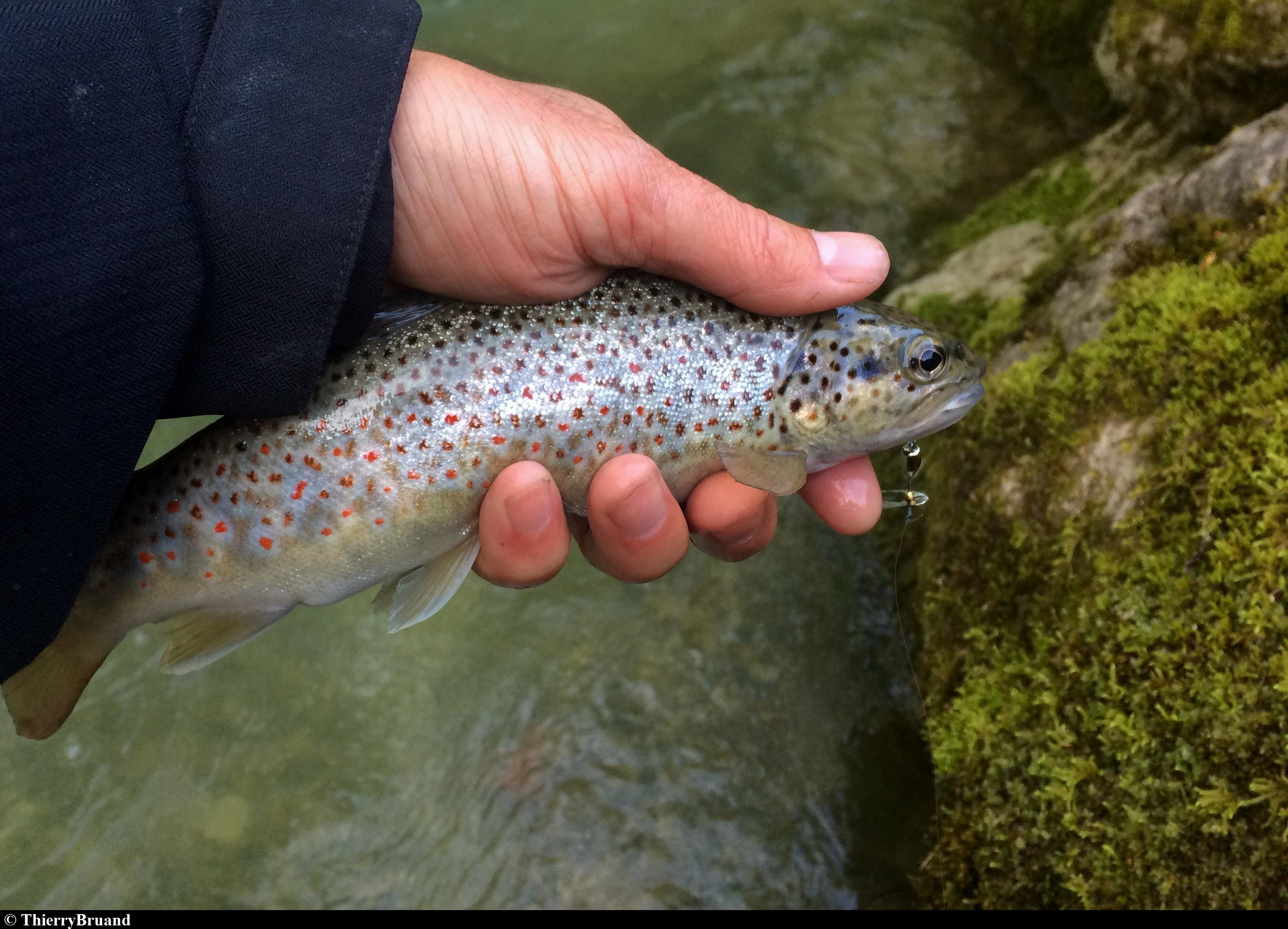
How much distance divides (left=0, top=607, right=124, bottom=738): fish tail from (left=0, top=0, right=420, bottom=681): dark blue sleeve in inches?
11.7

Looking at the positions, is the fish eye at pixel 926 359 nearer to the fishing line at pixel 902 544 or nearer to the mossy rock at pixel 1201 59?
the fishing line at pixel 902 544

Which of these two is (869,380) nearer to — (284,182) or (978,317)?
(284,182)

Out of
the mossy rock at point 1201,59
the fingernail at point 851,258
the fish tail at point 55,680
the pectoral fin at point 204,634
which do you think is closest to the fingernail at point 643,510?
the fingernail at point 851,258

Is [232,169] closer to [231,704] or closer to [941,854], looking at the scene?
[231,704]

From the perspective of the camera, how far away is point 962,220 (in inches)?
235

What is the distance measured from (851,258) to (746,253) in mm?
363

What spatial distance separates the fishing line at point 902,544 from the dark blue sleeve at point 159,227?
78.2 inches

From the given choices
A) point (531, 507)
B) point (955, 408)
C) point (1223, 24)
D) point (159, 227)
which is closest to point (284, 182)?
point (159, 227)

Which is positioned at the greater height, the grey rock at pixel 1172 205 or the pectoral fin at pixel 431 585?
the grey rock at pixel 1172 205

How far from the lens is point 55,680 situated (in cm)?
261

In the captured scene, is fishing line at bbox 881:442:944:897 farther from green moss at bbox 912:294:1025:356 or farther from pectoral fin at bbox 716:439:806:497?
green moss at bbox 912:294:1025:356

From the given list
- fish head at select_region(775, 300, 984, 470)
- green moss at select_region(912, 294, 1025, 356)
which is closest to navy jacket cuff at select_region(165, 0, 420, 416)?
fish head at select_region(775, 300, 984, 470)

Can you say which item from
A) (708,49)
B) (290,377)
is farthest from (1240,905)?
(708,49)

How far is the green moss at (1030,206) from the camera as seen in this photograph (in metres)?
5.27
